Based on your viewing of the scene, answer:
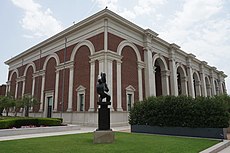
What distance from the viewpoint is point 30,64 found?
31.1 metres

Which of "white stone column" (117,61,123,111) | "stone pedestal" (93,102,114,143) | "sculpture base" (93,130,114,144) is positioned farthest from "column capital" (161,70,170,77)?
"sculpture base" (93,130,114,144)

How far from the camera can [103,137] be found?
27.2 ft

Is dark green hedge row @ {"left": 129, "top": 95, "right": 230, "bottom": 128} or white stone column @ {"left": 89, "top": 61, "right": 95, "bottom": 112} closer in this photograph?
dark green hedge row @ {"left": 129, "top": 95, "right": 230, "bottom": 128}

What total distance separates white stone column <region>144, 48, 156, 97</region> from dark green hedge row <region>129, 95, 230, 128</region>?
972 centimetres

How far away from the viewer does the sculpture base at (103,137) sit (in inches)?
324

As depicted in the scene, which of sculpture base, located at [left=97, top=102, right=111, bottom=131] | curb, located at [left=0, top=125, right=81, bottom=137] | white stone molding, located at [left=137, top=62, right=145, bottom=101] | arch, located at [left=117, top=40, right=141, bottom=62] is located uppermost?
arch, located at [left=117, top=40, right=141, bottom=62]

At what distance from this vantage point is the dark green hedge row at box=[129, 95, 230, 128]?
420 inches

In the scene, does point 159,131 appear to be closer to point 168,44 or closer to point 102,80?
point 102,80

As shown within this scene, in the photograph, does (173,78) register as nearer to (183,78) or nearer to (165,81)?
(165,81)

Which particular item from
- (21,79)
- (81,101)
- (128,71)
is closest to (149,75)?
(128,71)

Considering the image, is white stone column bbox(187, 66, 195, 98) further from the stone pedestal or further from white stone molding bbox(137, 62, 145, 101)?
Answer: the stone pedestal

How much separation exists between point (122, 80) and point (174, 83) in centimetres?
1122

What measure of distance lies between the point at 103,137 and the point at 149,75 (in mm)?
16281

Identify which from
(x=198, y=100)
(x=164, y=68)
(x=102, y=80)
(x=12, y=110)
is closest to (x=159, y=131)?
(x=198, y=100)
